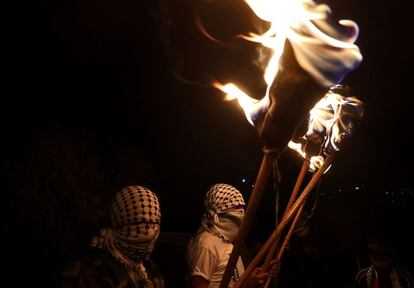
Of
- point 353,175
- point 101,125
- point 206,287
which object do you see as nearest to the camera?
point 206,287

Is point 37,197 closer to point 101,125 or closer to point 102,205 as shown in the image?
point 102,205

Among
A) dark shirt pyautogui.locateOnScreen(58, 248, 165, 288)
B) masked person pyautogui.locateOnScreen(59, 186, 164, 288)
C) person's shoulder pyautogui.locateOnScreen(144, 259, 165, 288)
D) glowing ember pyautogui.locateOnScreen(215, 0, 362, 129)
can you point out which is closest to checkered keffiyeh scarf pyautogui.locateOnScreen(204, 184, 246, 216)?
person's shoulder pyautogui.locateOnScreen(144, 259, 165, 288)

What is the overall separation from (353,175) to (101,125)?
3832 cm

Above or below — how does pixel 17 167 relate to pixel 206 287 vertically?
below

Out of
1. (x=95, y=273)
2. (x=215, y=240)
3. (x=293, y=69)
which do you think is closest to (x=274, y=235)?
(x=293, y=69)

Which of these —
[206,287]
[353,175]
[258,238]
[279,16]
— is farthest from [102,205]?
[353,175]

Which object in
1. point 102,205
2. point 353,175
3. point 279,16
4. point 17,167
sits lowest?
point 353,175

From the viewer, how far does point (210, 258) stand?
374cm

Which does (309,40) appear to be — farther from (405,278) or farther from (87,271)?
(405,278)

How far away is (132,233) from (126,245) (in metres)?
0.11

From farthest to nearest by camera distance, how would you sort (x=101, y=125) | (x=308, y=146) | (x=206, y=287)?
(x=101, y=125), (x=206, y=287), (x=308, y=146)

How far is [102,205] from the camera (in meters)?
8.48

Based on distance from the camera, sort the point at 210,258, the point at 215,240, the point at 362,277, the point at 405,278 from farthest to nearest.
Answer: the point at 362,277 → the point at 405,278 → the point at 215,240 → the point at 210,258

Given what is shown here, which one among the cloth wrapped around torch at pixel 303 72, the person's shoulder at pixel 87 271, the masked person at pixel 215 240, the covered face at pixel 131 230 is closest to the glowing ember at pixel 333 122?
the cloth wrapped around torch at pixel 303 72
